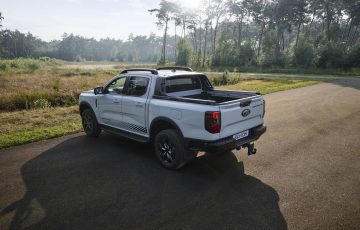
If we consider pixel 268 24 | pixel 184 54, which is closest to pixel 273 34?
pixel 268 24

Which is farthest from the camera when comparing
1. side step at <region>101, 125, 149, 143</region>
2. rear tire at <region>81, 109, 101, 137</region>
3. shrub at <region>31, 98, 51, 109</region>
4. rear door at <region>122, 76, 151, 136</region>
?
shrub at <region>31, 98, 51, 109</region>

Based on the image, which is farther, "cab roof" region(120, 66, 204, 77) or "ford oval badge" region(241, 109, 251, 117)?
"cab roof" region(120, 66, 204, 77)

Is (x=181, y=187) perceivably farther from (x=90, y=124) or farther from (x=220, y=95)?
(x=90, y=124)

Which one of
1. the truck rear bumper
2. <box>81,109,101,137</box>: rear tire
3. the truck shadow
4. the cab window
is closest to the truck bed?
the truck rear bumper

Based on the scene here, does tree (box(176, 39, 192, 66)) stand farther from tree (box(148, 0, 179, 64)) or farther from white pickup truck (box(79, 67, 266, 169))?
white pickup truck (box(79, 67, 266, 169))

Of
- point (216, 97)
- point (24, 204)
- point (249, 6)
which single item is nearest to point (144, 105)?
point (216, 97)

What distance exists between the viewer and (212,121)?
4973 millimetres

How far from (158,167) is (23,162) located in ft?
9.97

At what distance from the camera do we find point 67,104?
13.8m

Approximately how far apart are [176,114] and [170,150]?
79 cm

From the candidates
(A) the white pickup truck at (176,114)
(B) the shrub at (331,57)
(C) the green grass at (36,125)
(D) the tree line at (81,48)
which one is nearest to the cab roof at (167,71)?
(A) the white pickup truck at (176,114)

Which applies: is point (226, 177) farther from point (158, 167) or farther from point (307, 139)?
point (307, 139)

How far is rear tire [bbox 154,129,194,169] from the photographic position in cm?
549

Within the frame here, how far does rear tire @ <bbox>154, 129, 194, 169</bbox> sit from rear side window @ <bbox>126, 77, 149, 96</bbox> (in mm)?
1139
